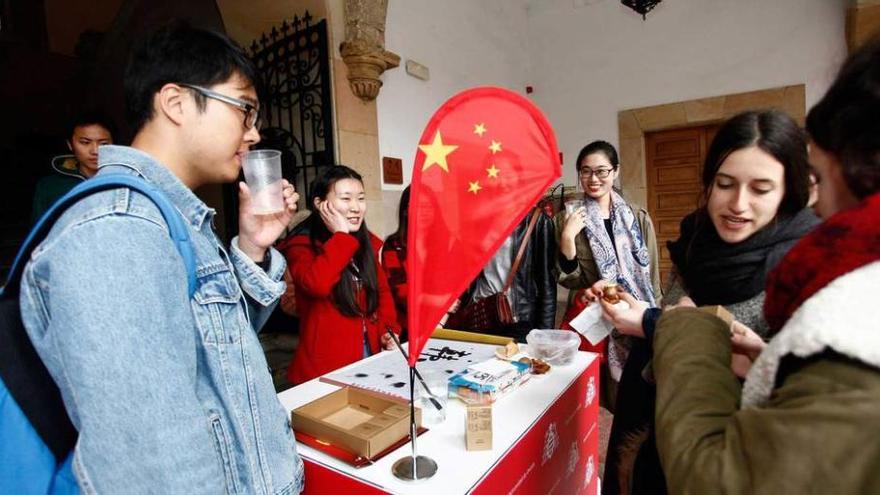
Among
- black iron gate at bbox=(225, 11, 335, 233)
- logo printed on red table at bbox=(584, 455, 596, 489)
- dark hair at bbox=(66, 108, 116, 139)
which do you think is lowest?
logo printed on red table at bbox=(584, 455, 596, 489)

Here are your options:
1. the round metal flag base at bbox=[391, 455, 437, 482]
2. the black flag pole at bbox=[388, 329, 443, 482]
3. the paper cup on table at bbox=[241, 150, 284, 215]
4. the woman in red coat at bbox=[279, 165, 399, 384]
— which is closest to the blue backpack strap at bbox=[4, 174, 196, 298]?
the paper cup on table at bbox=[241, 150, 284, 215]

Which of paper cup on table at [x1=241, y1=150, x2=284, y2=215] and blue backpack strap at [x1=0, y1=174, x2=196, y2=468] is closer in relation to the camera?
blue backpack strap at [x1=0, y1=174, x2=196, y2=468]

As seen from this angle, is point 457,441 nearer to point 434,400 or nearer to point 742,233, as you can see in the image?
point 434,400

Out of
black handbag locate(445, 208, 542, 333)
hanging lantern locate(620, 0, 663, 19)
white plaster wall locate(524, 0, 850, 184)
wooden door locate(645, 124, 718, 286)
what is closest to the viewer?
black handbag locate(445, 208, 542, 333)

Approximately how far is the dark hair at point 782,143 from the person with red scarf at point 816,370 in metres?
0.55

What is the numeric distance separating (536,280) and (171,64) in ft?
6.93

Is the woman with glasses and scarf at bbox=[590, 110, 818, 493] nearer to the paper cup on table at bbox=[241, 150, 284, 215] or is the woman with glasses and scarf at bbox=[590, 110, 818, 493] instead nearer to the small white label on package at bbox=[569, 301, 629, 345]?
the small white label on package at bbox=[569, 301, 629, 345]

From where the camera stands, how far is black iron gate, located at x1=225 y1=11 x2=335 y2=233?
3.65 m

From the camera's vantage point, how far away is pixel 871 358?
0.46 m

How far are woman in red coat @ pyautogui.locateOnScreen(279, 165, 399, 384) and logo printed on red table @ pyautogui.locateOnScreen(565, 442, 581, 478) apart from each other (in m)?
0.86

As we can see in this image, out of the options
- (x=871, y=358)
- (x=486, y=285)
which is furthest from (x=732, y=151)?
(x=486, y=285)

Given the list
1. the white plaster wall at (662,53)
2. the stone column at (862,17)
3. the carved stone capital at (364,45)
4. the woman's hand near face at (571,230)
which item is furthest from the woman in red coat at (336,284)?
the stone column at (862,17)

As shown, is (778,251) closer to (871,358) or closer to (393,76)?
(871,358)

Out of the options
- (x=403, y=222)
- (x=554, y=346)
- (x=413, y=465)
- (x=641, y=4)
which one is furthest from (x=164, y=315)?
(x=641, y=4)
